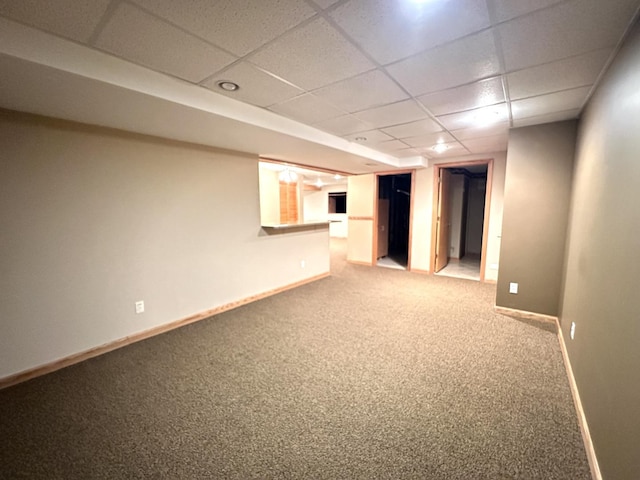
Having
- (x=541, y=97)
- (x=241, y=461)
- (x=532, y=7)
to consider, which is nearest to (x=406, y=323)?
(x=241, y=461)

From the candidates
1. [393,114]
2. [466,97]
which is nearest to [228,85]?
[393,114]

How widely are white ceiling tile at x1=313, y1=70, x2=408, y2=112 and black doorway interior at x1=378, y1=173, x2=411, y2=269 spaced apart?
399 cm

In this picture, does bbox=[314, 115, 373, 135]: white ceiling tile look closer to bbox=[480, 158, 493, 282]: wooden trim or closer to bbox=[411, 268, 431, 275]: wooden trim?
bbox=[480, 158, 493, 282]: wooden trim

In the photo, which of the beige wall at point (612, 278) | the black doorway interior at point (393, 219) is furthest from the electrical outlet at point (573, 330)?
the black doorway interior at point (393, 219)

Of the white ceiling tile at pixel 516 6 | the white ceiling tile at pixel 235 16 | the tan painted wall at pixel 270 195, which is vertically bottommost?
the tan painted wall at pixel 270 195

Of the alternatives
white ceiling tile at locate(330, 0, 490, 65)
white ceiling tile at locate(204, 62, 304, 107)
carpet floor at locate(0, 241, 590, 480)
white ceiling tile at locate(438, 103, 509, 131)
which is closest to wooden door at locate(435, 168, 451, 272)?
white ceiling tile at locate(438, 103, 509, 131)

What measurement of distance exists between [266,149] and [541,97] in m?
2.85

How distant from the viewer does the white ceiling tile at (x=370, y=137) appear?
10.8 ft

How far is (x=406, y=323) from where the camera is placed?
3100mm

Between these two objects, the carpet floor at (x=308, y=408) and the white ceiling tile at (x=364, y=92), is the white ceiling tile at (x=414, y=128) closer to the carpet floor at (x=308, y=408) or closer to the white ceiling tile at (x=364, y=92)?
the white ceiling tile at (x=364, y=92)

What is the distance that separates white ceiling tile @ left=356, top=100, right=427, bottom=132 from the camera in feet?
7.91

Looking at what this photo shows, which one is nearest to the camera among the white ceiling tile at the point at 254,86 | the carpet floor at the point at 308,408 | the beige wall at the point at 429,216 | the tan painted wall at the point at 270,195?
the carpet floor at the point at 308,408

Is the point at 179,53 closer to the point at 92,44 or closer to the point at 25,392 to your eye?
the point at 92,44

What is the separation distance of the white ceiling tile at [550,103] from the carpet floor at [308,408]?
87.9 inches
